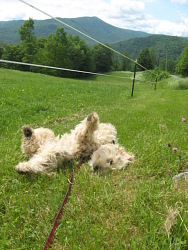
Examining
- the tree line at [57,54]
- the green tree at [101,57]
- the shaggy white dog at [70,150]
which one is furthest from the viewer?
the green tree at [101,57]

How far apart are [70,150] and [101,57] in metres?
75.1

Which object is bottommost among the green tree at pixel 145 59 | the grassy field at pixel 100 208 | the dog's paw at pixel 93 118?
the grassy field at pixel 100 208

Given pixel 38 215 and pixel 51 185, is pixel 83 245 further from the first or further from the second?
pixel 51 185

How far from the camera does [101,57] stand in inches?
2936

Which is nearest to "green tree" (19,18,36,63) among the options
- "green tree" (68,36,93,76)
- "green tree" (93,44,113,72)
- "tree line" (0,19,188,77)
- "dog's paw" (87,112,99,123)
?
"tree line" (0,19,188,77)

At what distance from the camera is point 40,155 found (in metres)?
2.72

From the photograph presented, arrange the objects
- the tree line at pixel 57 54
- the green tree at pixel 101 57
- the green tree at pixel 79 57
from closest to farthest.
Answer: the tree line at pixel 57 54 → the green tree at pixel 79 57 → the green tree at pixel 101 57

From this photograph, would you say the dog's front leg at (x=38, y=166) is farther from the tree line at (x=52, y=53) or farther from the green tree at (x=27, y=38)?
the green tree at (x=27, y=38)

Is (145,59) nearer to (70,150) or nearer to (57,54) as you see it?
(57,54)

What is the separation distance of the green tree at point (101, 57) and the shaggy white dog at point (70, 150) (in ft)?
242

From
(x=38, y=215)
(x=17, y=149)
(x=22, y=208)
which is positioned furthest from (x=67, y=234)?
(x=17, y=149)

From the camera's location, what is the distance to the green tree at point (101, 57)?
242 feet

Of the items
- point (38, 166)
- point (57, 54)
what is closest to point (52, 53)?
point (57, 54)

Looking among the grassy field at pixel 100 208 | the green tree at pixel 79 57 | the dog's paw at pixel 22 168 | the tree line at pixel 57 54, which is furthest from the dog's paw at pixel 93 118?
the green tree at pixel 79 57
